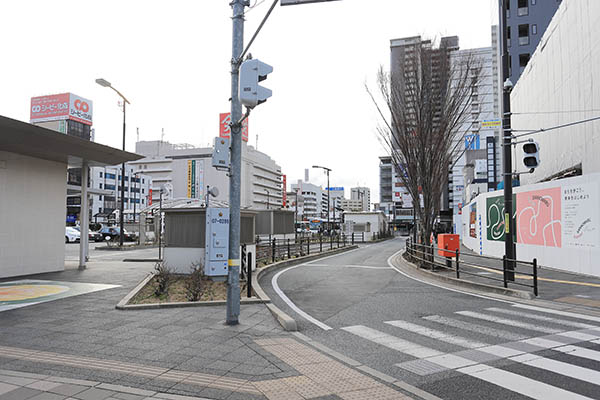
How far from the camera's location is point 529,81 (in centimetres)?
2822

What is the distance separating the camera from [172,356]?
5.47m

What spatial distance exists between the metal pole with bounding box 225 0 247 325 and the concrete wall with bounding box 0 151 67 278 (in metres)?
10.4

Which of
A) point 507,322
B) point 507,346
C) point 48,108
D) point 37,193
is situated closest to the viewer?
point 507,346

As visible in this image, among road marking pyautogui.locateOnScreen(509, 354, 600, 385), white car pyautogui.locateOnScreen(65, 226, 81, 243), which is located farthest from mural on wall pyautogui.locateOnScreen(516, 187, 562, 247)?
white car pyautogui.locateOnScreen(65, 226, 81, 243)

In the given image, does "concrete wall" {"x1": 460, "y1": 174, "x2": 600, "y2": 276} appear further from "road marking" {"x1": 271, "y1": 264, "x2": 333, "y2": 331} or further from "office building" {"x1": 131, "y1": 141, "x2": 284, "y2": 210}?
"office building" {"x1": 131, "y1": 141, "x2": 284, "y2": 210}

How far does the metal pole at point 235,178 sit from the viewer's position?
23.9 ft

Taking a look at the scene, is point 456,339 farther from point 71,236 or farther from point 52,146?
point 71,236

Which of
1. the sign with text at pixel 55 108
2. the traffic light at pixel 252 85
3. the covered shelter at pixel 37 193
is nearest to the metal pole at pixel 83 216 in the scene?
the covered shelter at pixel 37 193

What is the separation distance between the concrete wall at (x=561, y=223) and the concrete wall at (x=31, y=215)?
19203 mm

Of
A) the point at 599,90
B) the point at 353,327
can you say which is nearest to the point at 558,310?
the point at 353,327

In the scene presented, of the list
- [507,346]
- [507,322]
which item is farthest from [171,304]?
[507,322]

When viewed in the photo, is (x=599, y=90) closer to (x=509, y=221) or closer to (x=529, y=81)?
(x=509, y=221)

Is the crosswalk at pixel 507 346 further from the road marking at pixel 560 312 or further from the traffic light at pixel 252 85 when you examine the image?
the traffic light at pixel 252 85

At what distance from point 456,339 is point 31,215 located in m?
14.4
